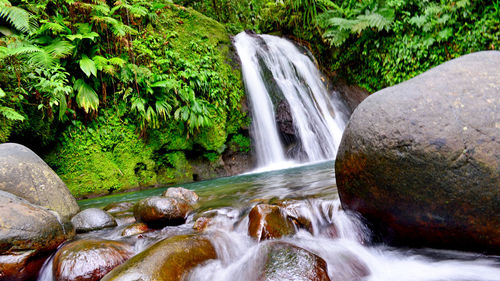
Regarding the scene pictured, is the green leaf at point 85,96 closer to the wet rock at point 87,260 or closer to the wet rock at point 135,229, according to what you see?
the wet rock at point 135,229

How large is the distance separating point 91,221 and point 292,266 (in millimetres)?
2577

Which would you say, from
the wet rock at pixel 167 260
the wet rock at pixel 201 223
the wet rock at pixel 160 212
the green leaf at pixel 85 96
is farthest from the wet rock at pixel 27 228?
the green leaf at pixel 85 96

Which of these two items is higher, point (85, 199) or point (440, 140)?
point (440, 140)

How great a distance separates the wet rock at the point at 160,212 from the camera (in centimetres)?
287

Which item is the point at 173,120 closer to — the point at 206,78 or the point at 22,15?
the point at 206,78

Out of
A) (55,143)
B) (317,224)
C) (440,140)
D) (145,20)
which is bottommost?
(317,224)

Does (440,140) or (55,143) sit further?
(55,143)

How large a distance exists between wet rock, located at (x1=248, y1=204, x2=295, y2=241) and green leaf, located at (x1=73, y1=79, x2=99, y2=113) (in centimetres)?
461

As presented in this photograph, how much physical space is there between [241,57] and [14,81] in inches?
239

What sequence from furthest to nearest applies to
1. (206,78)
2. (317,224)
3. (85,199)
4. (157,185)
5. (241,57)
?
(241,57) → (206,78) → (157,185) → (85,199) → (317,224)

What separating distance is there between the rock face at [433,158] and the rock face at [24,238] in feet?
8.83

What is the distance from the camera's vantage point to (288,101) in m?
8.13

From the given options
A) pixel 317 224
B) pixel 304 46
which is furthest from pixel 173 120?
pixel 304 46

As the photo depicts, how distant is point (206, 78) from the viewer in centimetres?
697
